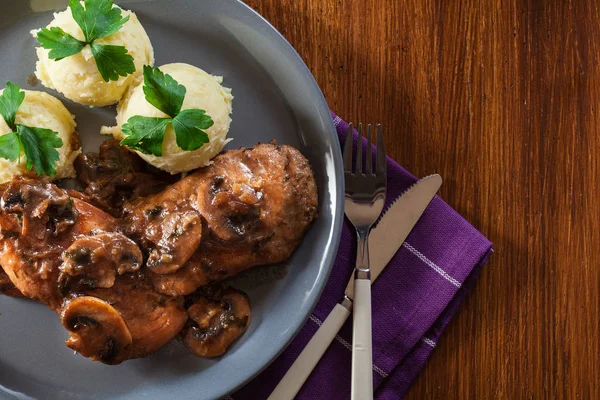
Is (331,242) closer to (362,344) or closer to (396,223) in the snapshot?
(396,223)

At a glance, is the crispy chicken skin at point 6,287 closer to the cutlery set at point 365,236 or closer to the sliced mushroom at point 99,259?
the sliced mushroom at point 99,259

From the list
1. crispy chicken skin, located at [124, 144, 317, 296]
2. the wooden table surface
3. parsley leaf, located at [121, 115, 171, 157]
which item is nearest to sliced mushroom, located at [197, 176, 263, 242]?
crispy chicken skin, located at [124, 144, 317, 296]

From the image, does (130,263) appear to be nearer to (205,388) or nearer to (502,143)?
(205,388)

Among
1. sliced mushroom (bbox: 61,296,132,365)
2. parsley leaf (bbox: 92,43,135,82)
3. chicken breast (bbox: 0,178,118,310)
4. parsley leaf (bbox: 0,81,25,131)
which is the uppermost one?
parsley leaf (bbox: 92,43,135,82)

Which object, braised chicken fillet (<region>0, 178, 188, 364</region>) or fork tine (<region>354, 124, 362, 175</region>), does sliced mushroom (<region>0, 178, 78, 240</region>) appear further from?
fork tine (<region>354, 124, 362, 175</region>)

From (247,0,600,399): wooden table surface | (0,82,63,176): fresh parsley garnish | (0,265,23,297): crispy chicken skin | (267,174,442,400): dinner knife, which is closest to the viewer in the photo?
(0,82,63,176): fresh parsley garnish

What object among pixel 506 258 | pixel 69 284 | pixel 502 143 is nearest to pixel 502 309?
pixel 506 258
